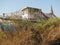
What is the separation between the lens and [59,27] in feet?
41.3

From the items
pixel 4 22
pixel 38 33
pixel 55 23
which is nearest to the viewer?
pixel 4 22

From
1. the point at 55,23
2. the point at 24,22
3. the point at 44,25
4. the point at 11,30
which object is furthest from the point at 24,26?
the point at 55,23

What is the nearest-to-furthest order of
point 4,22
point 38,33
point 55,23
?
point 4,22 < point 38,33 < point 55,23

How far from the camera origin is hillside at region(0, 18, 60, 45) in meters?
10.0

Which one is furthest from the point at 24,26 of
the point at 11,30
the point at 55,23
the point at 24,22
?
the point at 55,23

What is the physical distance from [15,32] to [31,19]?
Answer: 2209 millimetres

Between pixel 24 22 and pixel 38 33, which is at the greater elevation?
pixel 24 22

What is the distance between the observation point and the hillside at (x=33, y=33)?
32.8ft

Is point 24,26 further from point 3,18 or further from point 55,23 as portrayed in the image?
point 55,23

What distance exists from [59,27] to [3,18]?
3.90 m

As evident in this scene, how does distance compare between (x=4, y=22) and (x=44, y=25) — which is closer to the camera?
(x=4, y=22)

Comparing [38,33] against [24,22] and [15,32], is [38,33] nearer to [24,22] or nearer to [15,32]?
[24,22]

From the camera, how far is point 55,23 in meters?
12.8

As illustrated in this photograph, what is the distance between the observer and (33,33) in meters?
11.6
